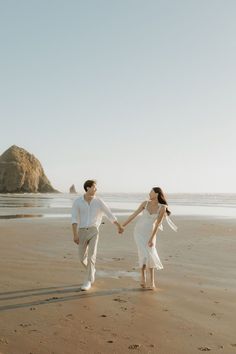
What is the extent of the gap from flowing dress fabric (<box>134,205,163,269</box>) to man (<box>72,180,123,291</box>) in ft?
3.09

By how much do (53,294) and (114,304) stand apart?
1208 millimetres

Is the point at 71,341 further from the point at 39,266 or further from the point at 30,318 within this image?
the point at 39,266

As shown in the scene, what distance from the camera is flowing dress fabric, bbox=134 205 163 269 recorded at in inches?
323

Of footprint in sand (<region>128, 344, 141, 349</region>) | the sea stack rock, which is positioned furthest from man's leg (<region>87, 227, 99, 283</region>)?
the sea stack rock

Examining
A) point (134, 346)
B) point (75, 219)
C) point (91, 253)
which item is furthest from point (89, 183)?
point (134, 346)

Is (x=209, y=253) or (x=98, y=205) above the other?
(x=98, y=205)

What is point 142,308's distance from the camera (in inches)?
259

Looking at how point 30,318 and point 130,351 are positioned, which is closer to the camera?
point 130,351

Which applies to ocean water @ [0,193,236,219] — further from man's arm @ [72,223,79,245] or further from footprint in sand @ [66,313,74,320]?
footprint in sand @ [66,313,74,320]

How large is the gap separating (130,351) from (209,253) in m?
8.27

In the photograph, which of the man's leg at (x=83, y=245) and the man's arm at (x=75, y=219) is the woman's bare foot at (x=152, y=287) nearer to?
the man's leg at (x=83, y=245)

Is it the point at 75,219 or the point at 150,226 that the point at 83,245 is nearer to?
the point at 75,219

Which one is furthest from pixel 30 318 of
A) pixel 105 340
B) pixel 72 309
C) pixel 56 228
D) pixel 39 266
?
pixel 56 228

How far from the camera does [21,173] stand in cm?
11862
